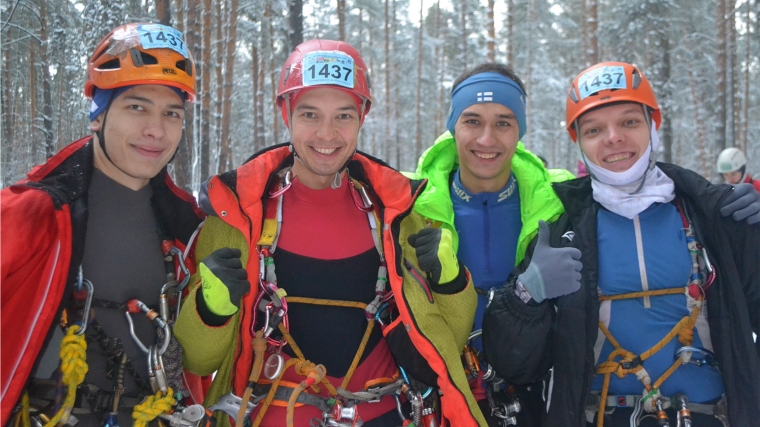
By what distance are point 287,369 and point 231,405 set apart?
1.15 feet

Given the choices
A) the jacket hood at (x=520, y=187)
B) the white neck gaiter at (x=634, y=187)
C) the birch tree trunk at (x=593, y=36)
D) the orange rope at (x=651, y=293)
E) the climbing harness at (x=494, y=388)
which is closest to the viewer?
the orange rope at (x=651, y=293)

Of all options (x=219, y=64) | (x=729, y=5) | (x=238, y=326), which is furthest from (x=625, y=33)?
(x=238, y=326)

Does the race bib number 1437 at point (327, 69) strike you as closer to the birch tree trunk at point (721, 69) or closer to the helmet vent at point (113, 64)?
the helmet vent at point (113, 64)

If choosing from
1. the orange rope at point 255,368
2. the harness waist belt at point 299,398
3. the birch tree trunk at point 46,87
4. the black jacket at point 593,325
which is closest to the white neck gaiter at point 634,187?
the black jacket at point 593,325

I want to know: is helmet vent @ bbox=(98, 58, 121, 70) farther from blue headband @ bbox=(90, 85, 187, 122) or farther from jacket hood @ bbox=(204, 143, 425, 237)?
jacket hood @ bbox=(204, 143, 425, 237)

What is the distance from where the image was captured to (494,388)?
11.3 feet

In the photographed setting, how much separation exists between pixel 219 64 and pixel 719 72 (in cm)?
1693

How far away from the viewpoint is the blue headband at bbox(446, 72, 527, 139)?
370cm

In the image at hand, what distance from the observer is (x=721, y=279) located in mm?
2963

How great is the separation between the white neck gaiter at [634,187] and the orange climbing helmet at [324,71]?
1634 millimetres

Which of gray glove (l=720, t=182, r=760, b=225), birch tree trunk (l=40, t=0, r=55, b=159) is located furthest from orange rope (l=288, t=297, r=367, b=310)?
birch tree trunk (l=40, t=0, r=55, b=159)

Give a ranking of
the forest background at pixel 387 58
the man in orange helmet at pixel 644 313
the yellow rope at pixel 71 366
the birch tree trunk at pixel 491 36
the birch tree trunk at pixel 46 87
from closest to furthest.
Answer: the yellow rope at pixel 71 366 < the man in orange helmet at pixel 644 313 < the birch tree trunk at pixel 46 87 < the forest background at pixel 387 58 < the birch tree trunk at pixel 491 36

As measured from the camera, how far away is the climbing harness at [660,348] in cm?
293

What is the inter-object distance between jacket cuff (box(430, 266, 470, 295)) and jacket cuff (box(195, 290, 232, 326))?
3.91ft
